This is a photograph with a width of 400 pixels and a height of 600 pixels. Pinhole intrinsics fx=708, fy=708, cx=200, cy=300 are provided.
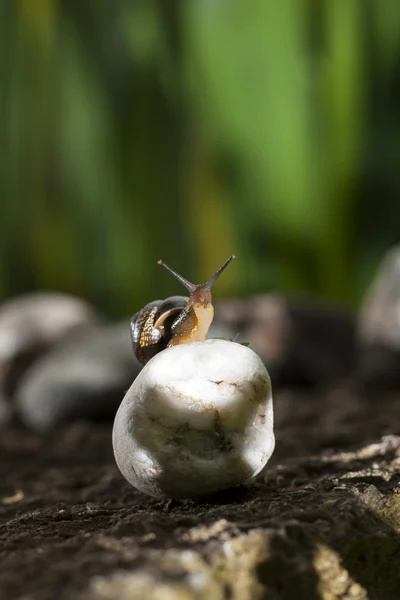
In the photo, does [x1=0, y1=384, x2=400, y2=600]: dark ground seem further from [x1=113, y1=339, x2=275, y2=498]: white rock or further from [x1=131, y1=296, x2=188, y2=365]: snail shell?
[x1=131, y1=296, x2=188, y2=365]: snail shell

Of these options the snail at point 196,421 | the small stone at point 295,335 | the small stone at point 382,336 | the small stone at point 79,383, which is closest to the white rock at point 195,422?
the snail at point 196,421

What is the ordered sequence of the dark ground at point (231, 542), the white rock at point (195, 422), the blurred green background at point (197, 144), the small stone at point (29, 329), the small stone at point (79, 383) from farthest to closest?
the blurred green background at point (197, 144), the small stone at point (29, 329), the small stone at point (79, 383), the white rock at point (195, 422), the dark ground at point (231, 542)

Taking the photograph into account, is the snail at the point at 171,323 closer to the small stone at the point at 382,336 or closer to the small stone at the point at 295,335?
the small stone at the point at 382,336

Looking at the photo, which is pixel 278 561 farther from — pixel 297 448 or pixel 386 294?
pixel 386 294

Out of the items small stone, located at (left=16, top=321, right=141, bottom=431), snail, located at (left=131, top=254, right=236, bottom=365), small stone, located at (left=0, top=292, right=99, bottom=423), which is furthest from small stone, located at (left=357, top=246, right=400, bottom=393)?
snail, located at (left=131, top=254, right=236, bottom=365)

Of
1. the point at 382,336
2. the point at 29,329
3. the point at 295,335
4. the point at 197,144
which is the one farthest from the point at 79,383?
the point at 197,144
